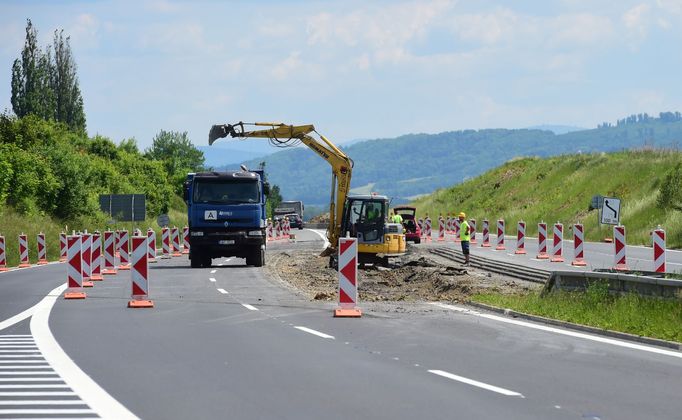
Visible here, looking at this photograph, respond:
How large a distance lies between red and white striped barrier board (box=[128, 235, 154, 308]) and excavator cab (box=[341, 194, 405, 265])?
17.5 meters

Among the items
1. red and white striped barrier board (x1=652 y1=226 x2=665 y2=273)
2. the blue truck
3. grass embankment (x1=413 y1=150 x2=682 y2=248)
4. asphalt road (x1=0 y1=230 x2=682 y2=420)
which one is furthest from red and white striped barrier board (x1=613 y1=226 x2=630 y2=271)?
grass embankment (x1=413 y1=150 x2=682 y2=248)

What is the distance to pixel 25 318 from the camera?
752 inches

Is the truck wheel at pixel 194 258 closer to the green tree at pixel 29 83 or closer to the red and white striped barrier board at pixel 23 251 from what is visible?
the red and white striped barrier board at pixel 23 251

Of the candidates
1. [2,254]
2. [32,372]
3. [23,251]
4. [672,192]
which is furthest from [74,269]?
[672,192]

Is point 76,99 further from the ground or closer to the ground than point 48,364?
further from the ground

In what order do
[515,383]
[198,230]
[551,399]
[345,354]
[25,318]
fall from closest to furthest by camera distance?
[551,399]
[515,383]
[345,354]
[25,318]
[198,230]

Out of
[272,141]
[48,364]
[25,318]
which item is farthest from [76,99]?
[48,364]

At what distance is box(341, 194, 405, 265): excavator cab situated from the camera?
38.9 meters

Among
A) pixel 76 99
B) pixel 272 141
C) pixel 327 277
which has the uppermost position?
pixel 76 99

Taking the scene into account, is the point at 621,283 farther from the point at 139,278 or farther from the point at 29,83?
the point at 29,83

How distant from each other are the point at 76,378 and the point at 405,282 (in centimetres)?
2067

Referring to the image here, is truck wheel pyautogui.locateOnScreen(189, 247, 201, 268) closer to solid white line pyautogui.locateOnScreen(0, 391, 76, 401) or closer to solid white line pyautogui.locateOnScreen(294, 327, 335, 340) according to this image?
solid white line pyautogui.locateOnScreen(294, 327, 335, 340)

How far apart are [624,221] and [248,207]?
3226 centimetres

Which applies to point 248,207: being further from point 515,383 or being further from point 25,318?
point 515,383
